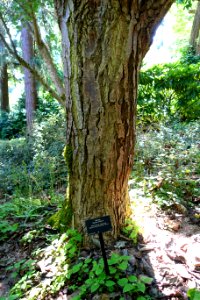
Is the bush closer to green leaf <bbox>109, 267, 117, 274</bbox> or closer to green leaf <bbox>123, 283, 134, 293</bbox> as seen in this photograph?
green leaf <bbox>109, 267, 117, 274</bbox>

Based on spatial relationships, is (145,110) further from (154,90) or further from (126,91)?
(126,91)

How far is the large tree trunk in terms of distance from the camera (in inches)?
62.7

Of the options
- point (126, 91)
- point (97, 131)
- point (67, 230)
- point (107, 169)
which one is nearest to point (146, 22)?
point (126, 91)

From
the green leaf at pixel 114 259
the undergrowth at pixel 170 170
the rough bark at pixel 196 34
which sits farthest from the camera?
the rough bark at pixel 196 34

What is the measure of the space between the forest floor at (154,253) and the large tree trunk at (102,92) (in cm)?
26

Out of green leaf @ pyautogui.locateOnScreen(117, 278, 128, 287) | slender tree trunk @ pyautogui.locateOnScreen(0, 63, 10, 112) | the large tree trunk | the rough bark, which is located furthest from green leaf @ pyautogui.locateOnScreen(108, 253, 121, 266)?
slender tree trunk @ pyautogui.locateOnScreen(0, 63, 10, 112)

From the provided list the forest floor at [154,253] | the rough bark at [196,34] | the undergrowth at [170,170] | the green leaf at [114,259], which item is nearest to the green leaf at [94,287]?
the forest floor at [154,253]

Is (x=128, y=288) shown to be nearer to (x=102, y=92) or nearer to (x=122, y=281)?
(x=122, y=281)

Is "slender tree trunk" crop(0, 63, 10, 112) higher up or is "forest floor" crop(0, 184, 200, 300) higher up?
"slender tree trunk" crop(0, 63, 10, 112)

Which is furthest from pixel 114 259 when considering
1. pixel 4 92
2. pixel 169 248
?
pixel 4 92

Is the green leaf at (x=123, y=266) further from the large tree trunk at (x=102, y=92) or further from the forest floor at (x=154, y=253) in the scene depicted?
the large tree trunk at (x=102, y=92)

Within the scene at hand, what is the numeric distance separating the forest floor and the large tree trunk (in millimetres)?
260

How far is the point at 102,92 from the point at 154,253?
1.22 m

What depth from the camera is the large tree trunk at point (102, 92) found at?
159 centimetres
